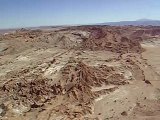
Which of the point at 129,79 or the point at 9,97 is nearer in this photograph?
the point at 9,97

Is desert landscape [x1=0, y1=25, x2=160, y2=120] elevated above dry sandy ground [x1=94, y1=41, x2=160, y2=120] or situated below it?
above

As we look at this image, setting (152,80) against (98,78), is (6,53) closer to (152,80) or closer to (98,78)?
(98,78)

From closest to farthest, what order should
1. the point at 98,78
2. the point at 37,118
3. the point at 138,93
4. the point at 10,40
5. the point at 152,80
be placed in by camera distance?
the point at 37,118, the point at 138,93, the point at 98,78, the point at 152,80, the point at 10,40

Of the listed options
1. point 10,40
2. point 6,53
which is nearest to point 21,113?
point 6,53

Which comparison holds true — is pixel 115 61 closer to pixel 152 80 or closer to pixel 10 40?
pixel 152 80

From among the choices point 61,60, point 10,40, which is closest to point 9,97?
point 61,60

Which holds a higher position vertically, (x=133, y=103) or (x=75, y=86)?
(x=75, y=86)

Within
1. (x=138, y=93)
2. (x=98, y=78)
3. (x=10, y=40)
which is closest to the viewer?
(x=138, y=93)

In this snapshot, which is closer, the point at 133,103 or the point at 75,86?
the point at 133,103

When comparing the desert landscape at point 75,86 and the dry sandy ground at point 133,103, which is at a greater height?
the desert landscape at point 75,86
